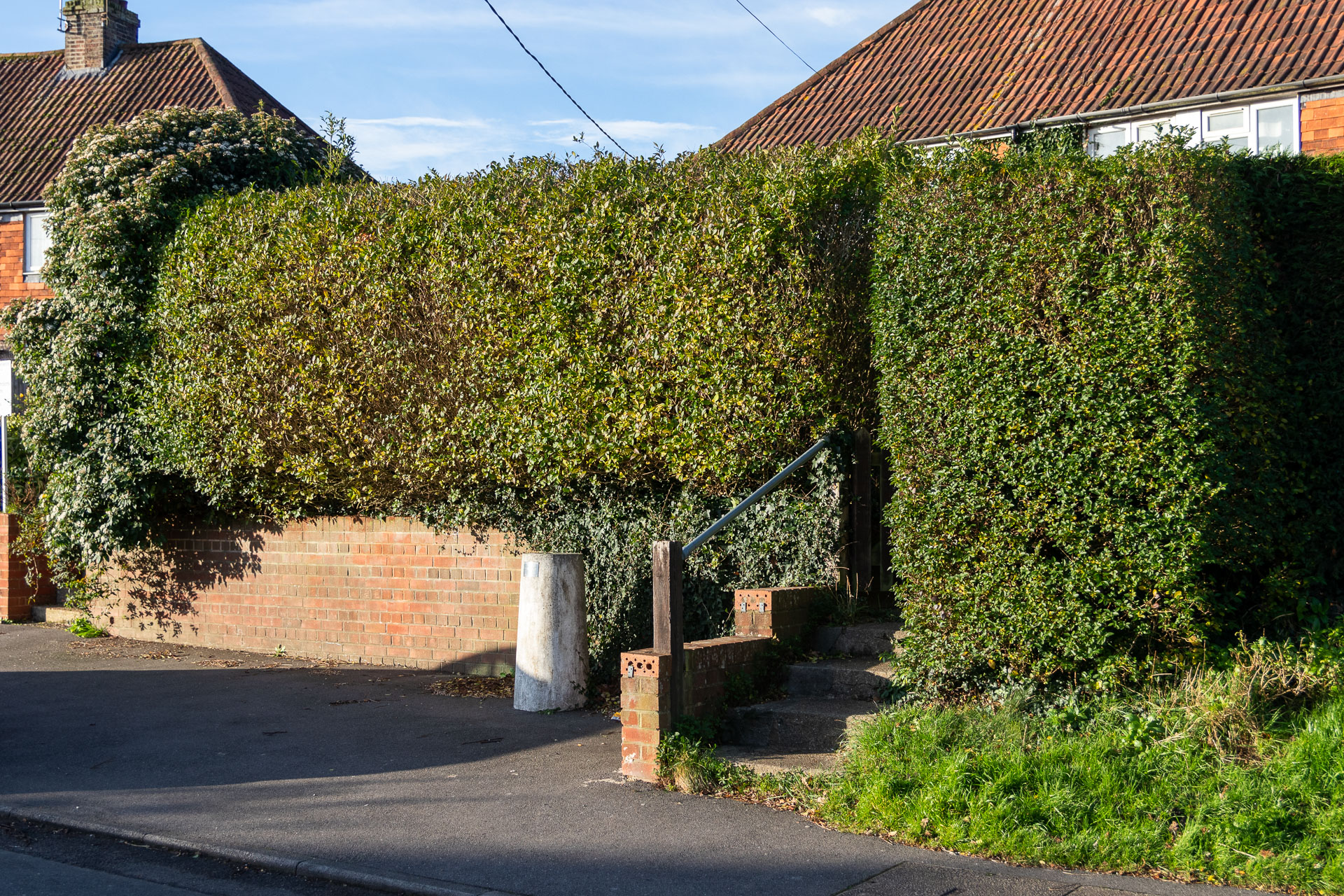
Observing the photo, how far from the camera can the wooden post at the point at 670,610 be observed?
21.6 ft

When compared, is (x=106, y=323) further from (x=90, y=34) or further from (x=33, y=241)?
(x=90, y=34)

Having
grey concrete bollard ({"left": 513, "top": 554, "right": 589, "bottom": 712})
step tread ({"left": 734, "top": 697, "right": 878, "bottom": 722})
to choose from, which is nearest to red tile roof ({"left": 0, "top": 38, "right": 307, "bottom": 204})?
grey concrete bollard ({"left": 513, "top": 554, "right": 589, "bottom": 712})

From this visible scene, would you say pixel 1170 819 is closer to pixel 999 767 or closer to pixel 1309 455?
pixel 999 767

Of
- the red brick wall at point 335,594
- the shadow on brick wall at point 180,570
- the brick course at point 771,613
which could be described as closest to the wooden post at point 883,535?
the brick course at point 771,613

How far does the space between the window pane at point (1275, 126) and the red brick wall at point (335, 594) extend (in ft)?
33.6

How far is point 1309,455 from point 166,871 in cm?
666

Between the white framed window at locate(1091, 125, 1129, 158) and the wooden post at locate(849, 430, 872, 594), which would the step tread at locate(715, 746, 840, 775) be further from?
the white framed window at locate(1091, 125, 1129, 158)

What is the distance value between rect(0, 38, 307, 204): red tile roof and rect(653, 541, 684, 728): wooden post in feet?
56.5

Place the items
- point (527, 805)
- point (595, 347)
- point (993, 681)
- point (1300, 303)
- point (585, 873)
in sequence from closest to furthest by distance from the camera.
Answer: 1. point (585, 873)
2. point (527, 805)
3. point (993, 681)
4. point (1300, 303)
5. point (595, 347)

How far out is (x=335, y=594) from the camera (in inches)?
425

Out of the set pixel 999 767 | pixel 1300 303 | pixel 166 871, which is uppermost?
pixel 1300 303

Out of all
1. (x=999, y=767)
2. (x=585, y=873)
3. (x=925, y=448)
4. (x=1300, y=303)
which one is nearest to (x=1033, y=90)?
(x=1300, y=303)

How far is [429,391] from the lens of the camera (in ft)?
31.5

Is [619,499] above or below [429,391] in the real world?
below
